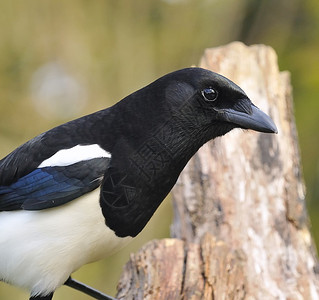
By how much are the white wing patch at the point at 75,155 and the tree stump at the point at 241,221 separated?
2.05 ft

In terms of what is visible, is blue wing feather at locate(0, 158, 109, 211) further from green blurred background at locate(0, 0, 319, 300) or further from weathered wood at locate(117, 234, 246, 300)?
green blurred background at locate(0, 0, 319, 300)

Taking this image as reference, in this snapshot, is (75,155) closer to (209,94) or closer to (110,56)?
(209,94)

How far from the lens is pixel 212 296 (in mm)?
2650

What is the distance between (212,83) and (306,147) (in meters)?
2.93

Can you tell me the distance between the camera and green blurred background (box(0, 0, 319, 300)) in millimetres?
5121

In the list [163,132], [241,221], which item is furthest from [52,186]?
[241,221]

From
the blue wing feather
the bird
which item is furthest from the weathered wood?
the blue wing feather

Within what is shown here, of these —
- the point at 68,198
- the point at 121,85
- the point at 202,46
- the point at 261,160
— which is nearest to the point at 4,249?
the point at 68,198

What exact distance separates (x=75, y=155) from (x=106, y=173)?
132mm

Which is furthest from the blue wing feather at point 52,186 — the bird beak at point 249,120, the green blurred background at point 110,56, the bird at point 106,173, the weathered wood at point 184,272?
the green blurred background at point 110,56

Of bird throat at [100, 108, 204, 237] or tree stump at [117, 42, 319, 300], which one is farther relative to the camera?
tree stump at [117, 42, 319, 300]

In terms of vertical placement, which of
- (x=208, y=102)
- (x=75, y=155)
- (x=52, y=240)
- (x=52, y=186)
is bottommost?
(x=52, y=240)

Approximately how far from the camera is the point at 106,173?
7.75 feet

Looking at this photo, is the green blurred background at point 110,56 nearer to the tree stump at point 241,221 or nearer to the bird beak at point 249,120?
the tree stump at point 241,221
